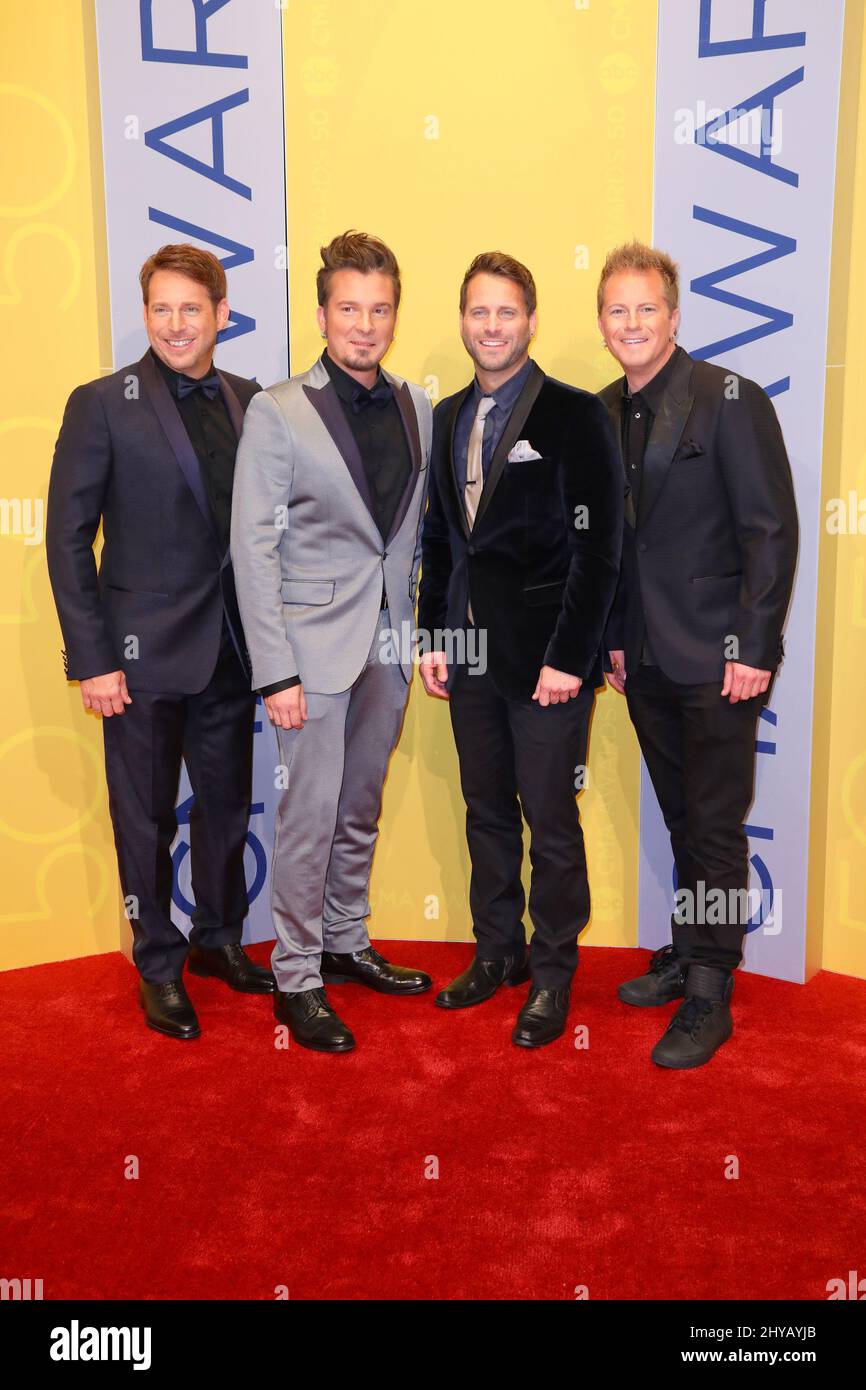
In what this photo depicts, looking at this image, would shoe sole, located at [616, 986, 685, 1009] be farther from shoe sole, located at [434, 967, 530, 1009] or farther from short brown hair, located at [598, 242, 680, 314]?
short brown hair, located at [598, 242, 680, 314]

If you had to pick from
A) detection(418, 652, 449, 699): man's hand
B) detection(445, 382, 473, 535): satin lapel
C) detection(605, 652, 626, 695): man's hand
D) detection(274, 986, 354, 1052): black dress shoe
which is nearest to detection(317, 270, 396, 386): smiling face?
detection(445, 382, 473, 535): satin lapel

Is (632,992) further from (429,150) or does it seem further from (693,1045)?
(429,150)

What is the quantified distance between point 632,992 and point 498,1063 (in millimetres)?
556

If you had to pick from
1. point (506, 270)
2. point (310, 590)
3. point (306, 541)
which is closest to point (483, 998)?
point (310, 590)

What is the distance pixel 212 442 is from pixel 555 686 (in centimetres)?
113

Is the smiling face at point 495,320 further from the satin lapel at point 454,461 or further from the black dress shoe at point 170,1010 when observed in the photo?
the black dress shoe at point 170,1010

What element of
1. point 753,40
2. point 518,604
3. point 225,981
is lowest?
point 225,981

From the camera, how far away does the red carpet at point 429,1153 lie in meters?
2.13

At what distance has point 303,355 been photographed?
140 inches

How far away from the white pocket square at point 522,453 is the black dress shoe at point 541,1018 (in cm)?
143

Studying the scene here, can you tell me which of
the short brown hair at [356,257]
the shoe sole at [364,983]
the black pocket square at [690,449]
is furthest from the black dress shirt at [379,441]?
the shoe sole at [364,983]

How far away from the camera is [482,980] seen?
3.30 m

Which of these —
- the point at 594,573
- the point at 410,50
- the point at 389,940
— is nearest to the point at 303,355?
the point at 410,50

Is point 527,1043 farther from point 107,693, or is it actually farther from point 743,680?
point 107,693
